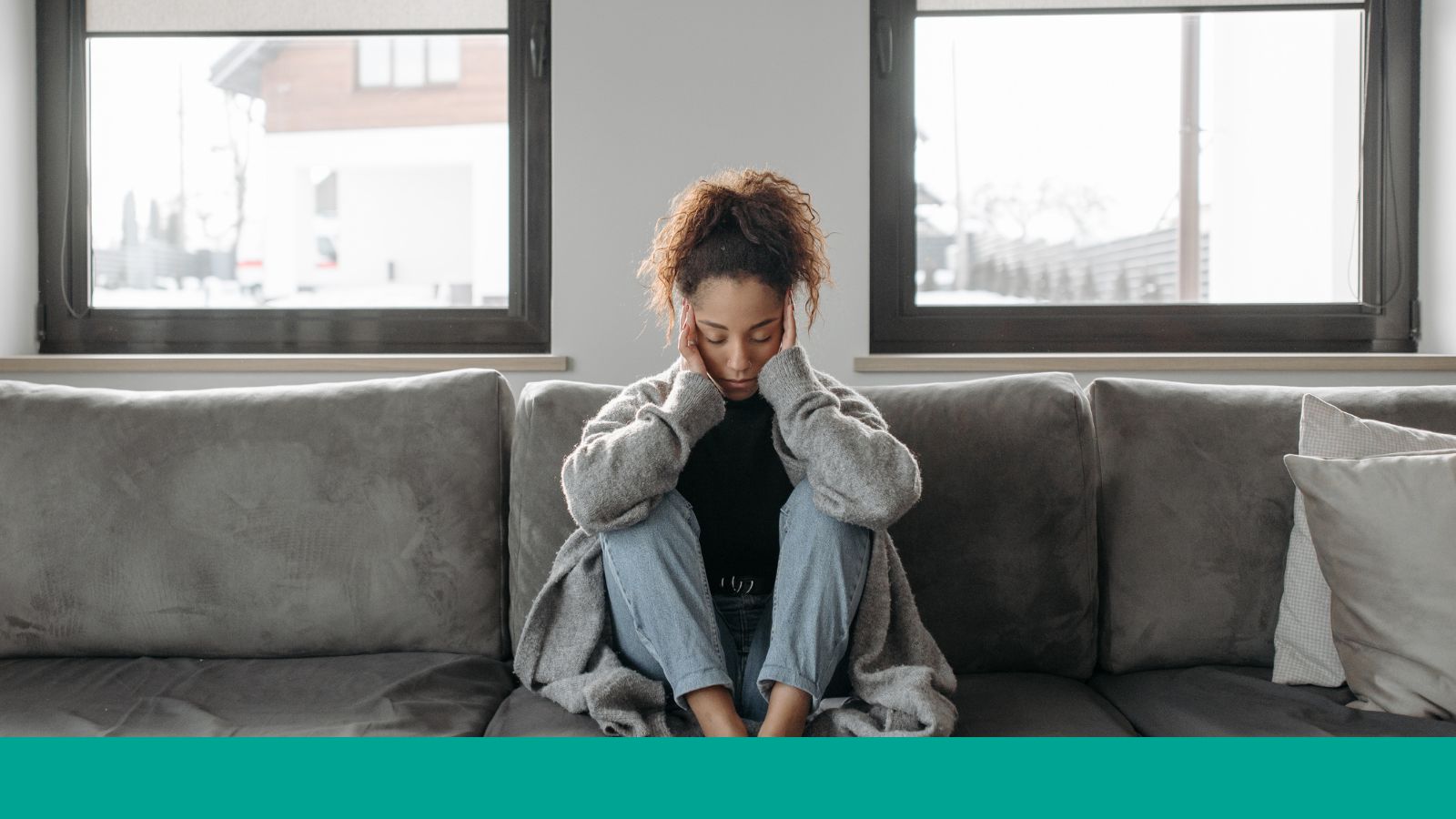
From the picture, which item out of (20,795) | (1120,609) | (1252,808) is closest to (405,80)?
(1120,609)

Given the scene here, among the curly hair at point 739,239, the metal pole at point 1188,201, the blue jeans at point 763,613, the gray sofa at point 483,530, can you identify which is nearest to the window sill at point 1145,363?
the metal pole at point 1188,201

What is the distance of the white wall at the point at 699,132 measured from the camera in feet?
7.32

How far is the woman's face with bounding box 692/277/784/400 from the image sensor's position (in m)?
1.46

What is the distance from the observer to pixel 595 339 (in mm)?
2266

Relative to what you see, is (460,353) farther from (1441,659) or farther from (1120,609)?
(1441,659)

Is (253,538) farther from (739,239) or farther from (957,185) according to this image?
(957,185)

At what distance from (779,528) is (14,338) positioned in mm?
1928

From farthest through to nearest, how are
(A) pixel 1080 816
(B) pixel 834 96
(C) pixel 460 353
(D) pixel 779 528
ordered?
(C) pixel 460 353 < (B) pixel 834 96 < (D) pixel 779 528 < (A) pixel 1080 816

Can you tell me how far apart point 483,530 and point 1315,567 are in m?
1.20

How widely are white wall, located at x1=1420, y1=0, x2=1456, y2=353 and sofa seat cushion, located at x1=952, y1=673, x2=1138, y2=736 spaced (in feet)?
4.54

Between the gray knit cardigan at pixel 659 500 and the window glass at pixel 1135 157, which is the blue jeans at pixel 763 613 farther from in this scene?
the window glass at pixel 1135 157

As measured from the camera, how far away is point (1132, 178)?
244 cm

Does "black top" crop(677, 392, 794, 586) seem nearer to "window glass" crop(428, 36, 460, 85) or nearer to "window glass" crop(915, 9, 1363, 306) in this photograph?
"window glass" crop(915, 9, 1363, 306)

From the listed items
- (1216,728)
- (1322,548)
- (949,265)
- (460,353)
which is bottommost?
(1216,728)
